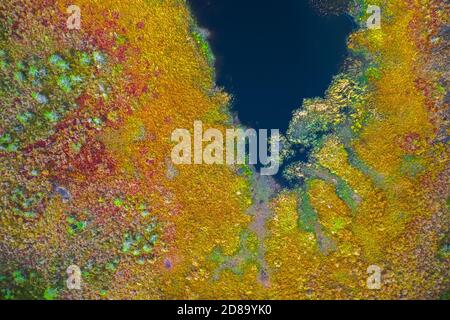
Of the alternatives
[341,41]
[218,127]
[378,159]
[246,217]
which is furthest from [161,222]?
[341,41]

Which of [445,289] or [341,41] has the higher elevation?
[341,41]

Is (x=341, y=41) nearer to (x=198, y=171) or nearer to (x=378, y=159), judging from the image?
(x=378, y=159)

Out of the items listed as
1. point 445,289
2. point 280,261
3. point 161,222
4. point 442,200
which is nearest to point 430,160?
point 442,200

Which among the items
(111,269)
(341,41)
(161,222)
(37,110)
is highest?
(341,41)
